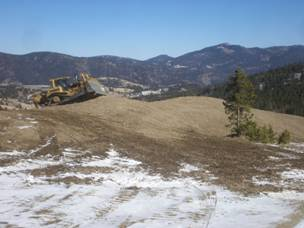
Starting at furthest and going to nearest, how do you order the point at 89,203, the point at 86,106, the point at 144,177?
the point at 86,106
the point at 144,177
the point at 89,203

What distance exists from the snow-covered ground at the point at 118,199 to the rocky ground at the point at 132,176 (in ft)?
0.09

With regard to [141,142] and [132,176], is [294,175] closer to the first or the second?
[132,176]

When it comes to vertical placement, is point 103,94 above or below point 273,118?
above

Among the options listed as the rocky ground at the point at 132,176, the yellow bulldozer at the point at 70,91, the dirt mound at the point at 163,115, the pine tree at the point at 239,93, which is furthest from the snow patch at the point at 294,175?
the pine tree at the point at 239,93

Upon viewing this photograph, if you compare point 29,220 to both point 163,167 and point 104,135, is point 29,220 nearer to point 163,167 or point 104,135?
point 163,167

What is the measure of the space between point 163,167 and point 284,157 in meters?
7.50

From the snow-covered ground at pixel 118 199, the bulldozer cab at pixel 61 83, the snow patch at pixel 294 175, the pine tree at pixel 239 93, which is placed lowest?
the snow patch at pixel 294 175

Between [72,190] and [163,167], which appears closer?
[72,190]

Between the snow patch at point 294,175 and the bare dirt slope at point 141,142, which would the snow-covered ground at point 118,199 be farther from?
the bare dirt slope at point 141,142

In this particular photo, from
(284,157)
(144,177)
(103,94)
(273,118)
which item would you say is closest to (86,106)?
(103,94)

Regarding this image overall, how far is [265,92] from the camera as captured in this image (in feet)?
589

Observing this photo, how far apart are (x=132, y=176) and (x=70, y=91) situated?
2624 centimetres

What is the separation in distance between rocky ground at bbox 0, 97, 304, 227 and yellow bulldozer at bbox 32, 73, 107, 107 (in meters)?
9.31

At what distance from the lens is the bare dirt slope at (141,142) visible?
2044cm
